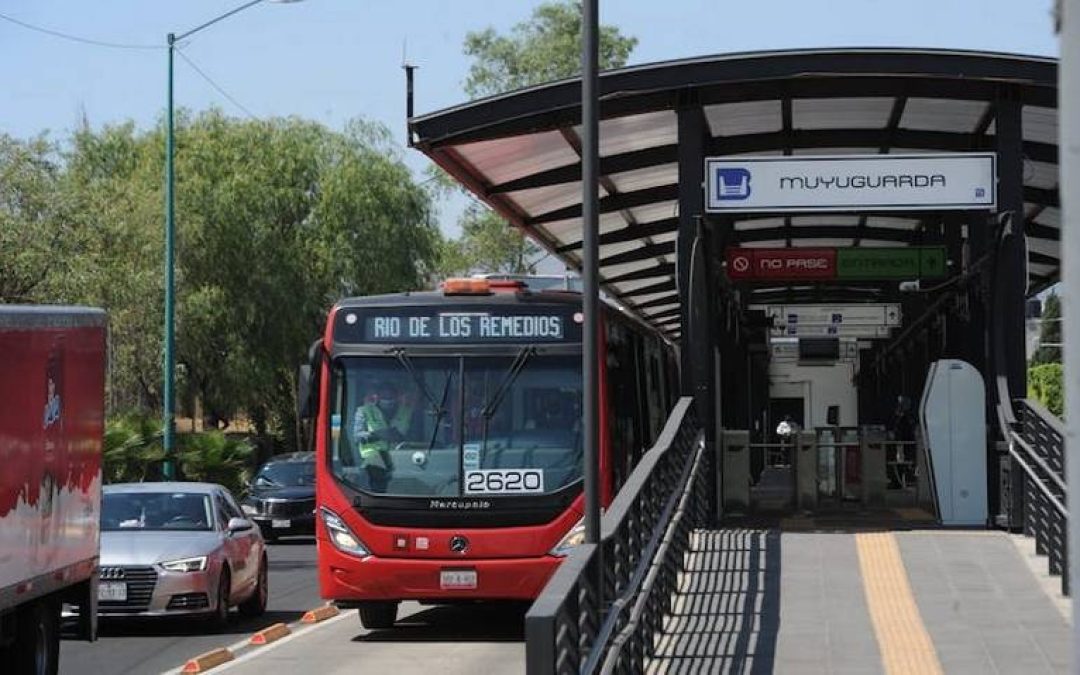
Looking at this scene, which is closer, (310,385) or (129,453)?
(310,385)

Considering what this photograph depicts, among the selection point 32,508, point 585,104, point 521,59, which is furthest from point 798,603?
point 521,59

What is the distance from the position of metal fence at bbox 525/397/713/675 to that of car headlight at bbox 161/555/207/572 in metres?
4.90

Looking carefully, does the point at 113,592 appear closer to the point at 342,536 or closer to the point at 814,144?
the point at 342,536

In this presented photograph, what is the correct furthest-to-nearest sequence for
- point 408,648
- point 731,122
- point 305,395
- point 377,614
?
point 731,122 < point 377,614 < point 408,648 < point 305,395

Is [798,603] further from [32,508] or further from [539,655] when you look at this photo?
[539,655]

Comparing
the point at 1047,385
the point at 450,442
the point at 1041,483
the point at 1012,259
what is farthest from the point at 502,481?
the point at 1047,385

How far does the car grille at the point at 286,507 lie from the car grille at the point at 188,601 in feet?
55.0

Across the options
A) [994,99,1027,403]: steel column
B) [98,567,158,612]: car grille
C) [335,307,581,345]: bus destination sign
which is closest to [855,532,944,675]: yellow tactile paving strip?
[994,99,1027,403]: steel column

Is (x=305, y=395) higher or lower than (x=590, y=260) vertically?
lower

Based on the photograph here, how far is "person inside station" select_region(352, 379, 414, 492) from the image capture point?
16500mm

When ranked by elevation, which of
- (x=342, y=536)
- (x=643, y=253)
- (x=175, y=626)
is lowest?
(x=175, y=626)

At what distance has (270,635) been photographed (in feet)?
56.7

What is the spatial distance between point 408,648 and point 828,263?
1110cm

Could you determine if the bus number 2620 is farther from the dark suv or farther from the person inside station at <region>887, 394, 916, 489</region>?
the dark suv
